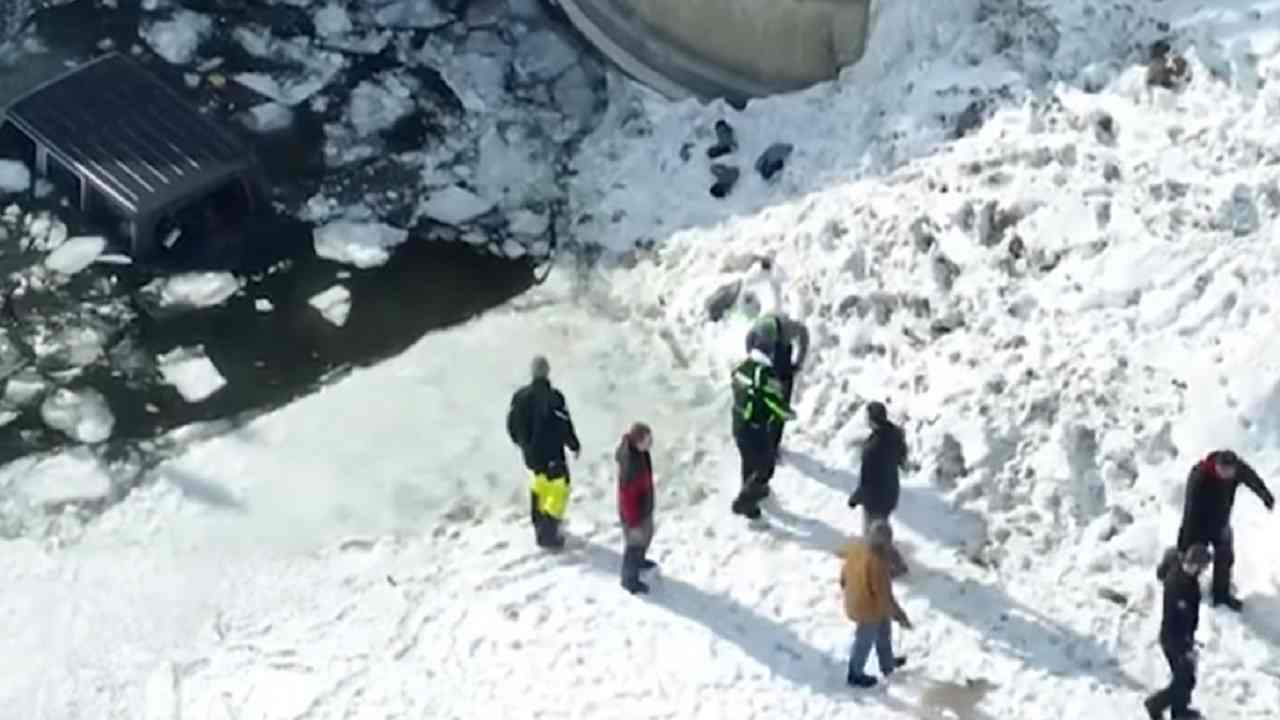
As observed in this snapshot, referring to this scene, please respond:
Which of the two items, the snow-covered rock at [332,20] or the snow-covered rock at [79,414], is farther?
the snow-covered rock at [332,20]

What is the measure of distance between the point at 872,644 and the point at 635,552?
164cm

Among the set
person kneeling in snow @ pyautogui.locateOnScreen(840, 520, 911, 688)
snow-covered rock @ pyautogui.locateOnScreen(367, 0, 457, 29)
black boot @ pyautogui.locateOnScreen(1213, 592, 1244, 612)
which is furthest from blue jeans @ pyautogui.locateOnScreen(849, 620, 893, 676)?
snow-covered rock @ pyautogui.locateOnScreen(367, 0, 457, 29)

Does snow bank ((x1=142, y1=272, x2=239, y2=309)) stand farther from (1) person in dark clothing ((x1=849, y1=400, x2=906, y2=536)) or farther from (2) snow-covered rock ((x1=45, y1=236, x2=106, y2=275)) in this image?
(1) person in dark clothing ((x1=849, y1=400, x2=906, y2=536))

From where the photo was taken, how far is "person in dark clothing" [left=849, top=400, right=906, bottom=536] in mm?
14086

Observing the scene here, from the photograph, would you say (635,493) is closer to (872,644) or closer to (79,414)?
(872,644)

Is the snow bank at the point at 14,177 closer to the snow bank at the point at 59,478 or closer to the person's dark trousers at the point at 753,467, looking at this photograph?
the snow bank at the point at 59,478

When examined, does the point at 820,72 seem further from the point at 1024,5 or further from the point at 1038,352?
the point at 1038,352

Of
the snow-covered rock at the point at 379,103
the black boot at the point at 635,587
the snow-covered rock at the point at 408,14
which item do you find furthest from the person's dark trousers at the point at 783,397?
the snow-covered rock at the point at 408,14

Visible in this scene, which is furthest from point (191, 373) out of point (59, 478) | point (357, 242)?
point (357, 242)

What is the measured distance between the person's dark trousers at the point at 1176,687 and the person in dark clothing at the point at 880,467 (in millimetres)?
1854

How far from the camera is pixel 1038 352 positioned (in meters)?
15.5

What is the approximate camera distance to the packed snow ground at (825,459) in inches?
555

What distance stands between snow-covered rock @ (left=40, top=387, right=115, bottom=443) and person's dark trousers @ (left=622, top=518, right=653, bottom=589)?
3991 millimetres

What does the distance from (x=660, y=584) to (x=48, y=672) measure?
3.72m
